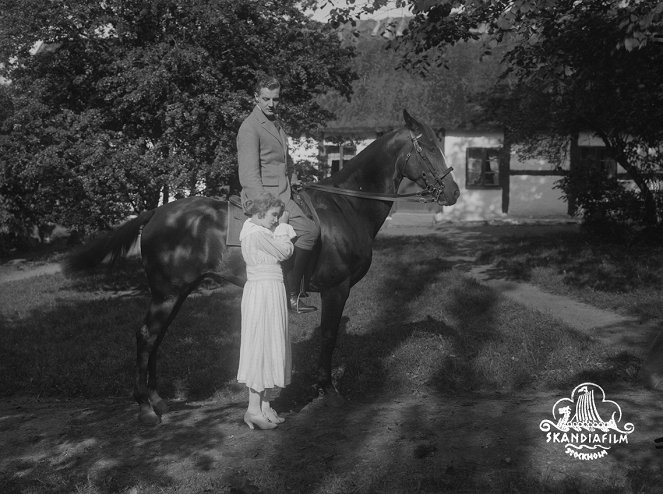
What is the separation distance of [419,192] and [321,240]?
3.39 feet

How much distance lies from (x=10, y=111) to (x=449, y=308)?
29.8 ft

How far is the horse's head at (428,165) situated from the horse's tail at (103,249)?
2.57 meters

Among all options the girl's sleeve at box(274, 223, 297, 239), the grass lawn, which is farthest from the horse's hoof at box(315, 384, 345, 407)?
the grass lawn

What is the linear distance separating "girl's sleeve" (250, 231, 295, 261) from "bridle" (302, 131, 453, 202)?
111 cm

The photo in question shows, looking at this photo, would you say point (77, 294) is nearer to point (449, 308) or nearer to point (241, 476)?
point (449, 308)

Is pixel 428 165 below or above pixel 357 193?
above

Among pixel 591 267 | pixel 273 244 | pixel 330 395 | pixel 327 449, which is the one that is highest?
pixel 273 244

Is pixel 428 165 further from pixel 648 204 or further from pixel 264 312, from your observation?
pixel 648 204

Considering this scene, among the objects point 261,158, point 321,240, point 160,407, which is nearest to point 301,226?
point 321,240

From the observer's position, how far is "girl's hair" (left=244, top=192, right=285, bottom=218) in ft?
19.0

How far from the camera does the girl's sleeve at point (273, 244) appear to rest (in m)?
5.80

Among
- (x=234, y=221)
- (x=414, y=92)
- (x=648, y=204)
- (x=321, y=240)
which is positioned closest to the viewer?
(x=234, y=221)

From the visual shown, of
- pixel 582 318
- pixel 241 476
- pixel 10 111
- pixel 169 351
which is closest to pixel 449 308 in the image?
pixel 582 318

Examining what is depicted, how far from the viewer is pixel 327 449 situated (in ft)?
17.4
